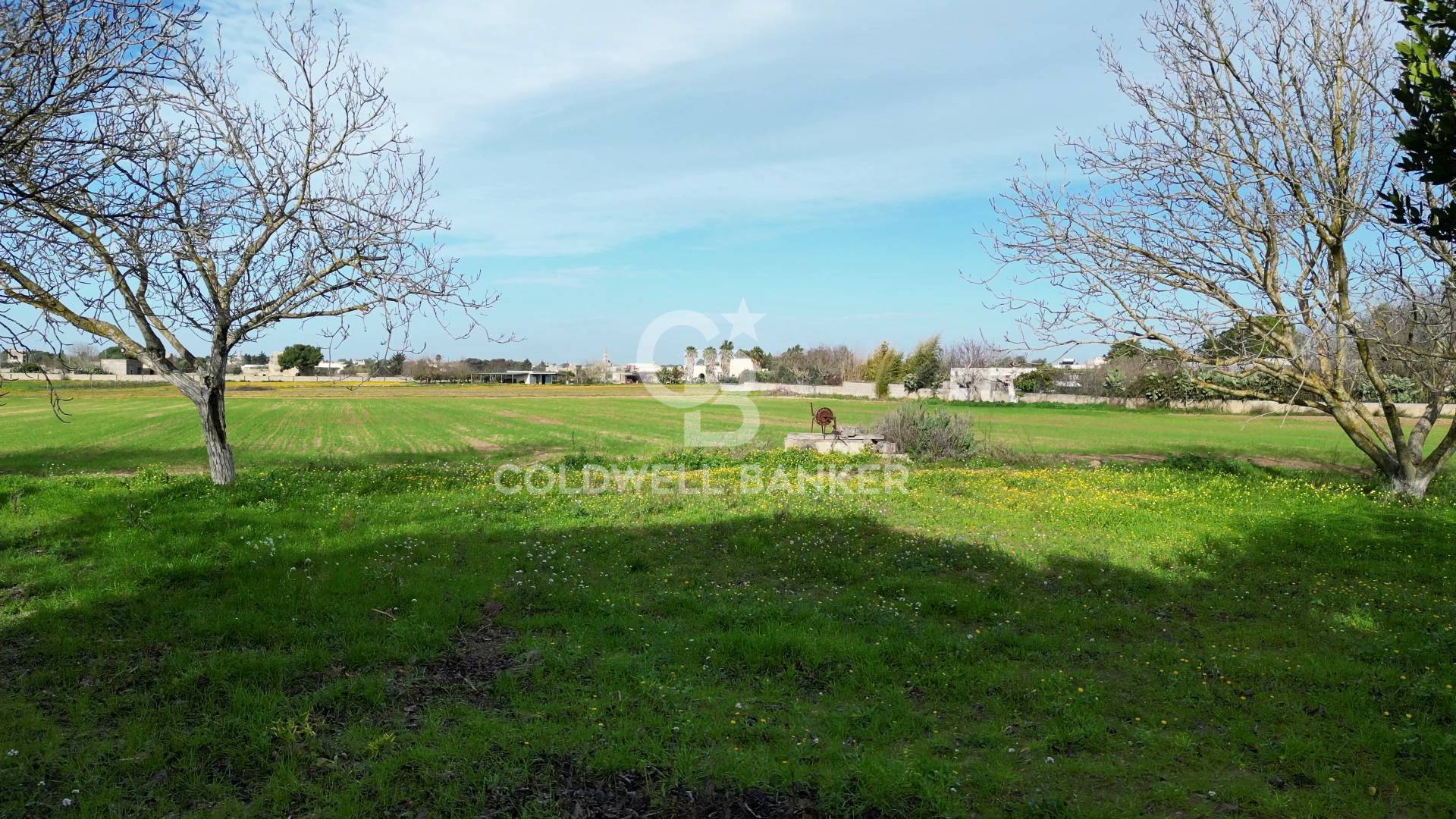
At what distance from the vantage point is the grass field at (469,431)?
24.3 meters

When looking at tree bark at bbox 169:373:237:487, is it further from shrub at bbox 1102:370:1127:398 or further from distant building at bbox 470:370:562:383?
distant building at bbox 470:370:562:383

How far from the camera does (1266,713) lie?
5.11 meters

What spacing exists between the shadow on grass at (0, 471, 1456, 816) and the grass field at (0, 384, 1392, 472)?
4.04 m

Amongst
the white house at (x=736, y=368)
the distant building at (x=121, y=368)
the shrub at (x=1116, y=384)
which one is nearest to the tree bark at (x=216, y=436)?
the shrub at (x=1116, y=384)

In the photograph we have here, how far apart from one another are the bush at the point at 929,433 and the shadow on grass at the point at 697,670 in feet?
31.3

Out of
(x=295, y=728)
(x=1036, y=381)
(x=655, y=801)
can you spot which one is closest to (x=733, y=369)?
(x=1036, y=381)

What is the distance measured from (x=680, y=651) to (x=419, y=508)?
648 centimetres

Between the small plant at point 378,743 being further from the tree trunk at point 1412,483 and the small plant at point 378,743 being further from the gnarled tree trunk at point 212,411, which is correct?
the tree trunk at point 1412,483

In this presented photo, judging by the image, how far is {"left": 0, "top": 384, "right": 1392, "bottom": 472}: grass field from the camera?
958 inches

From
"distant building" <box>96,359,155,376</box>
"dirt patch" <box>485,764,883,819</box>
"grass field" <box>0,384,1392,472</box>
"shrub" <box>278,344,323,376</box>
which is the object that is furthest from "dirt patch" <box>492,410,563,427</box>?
"shrub" <box>278,344,323,376</box>

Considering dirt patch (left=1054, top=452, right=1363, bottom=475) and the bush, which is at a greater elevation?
the bush

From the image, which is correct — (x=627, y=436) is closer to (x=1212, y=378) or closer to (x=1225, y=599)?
(x=1212, y=378)

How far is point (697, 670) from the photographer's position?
225 inches

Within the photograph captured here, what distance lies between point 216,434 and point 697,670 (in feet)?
33.2
